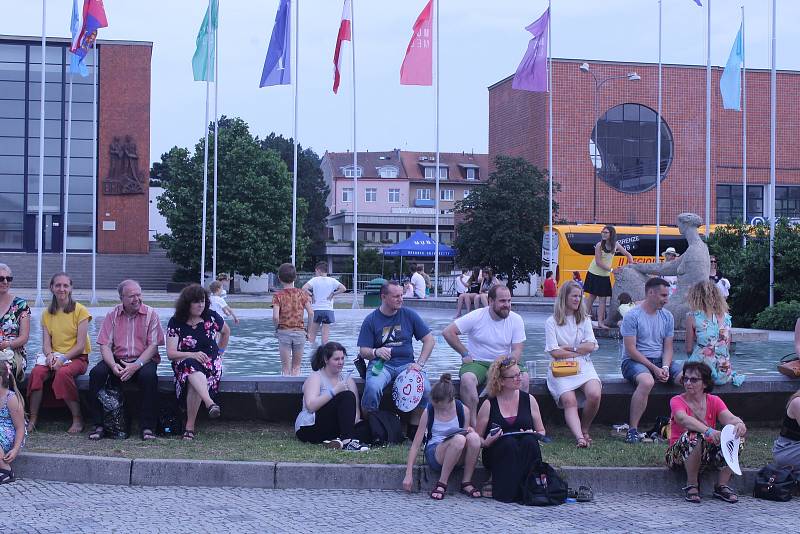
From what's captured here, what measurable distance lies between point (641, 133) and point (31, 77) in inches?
1482

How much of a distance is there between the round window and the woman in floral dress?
2112 inches

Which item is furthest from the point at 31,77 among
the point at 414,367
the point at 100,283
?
the point at 414,367

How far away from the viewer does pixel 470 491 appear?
8.05 m

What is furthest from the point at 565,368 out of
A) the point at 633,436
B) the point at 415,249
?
the point at 415,249

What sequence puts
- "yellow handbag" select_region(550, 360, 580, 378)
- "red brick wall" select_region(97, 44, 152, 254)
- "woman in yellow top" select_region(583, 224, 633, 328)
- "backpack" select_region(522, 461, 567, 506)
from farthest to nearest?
"red brick wall" select_region(97, 44, 152, 254), "woman in yellow top" select_region(583, 224, 633, 328), "yellow handbag" select_region(550, 360, 580, 378), "backpack" select_region(522, 461, 567, 506)

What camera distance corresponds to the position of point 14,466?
8.54 meters

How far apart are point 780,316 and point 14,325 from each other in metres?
17.6

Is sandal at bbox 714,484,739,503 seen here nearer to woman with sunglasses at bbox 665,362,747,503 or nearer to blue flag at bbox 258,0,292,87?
woman with sunglasses at bbox 665,362,747,503

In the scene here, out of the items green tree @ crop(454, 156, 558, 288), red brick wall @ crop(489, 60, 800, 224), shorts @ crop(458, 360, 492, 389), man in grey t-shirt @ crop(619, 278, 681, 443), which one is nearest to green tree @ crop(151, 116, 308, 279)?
green tree @ crop(454, 156, 558, 288)

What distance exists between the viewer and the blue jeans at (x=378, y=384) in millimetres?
9398

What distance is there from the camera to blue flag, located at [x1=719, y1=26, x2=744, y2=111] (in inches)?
1219

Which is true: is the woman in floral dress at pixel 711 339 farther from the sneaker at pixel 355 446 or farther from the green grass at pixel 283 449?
the sneaker at pixel 355 446

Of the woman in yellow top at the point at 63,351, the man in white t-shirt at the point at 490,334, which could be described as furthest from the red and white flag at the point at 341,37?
the man in white t-shirt at the point at 490,334

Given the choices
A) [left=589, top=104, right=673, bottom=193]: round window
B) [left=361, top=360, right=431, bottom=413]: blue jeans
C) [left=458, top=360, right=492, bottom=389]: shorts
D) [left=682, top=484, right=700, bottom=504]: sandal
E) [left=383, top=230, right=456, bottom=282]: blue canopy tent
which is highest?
[left=589, top=104, right=673, bottom=193]: round window
